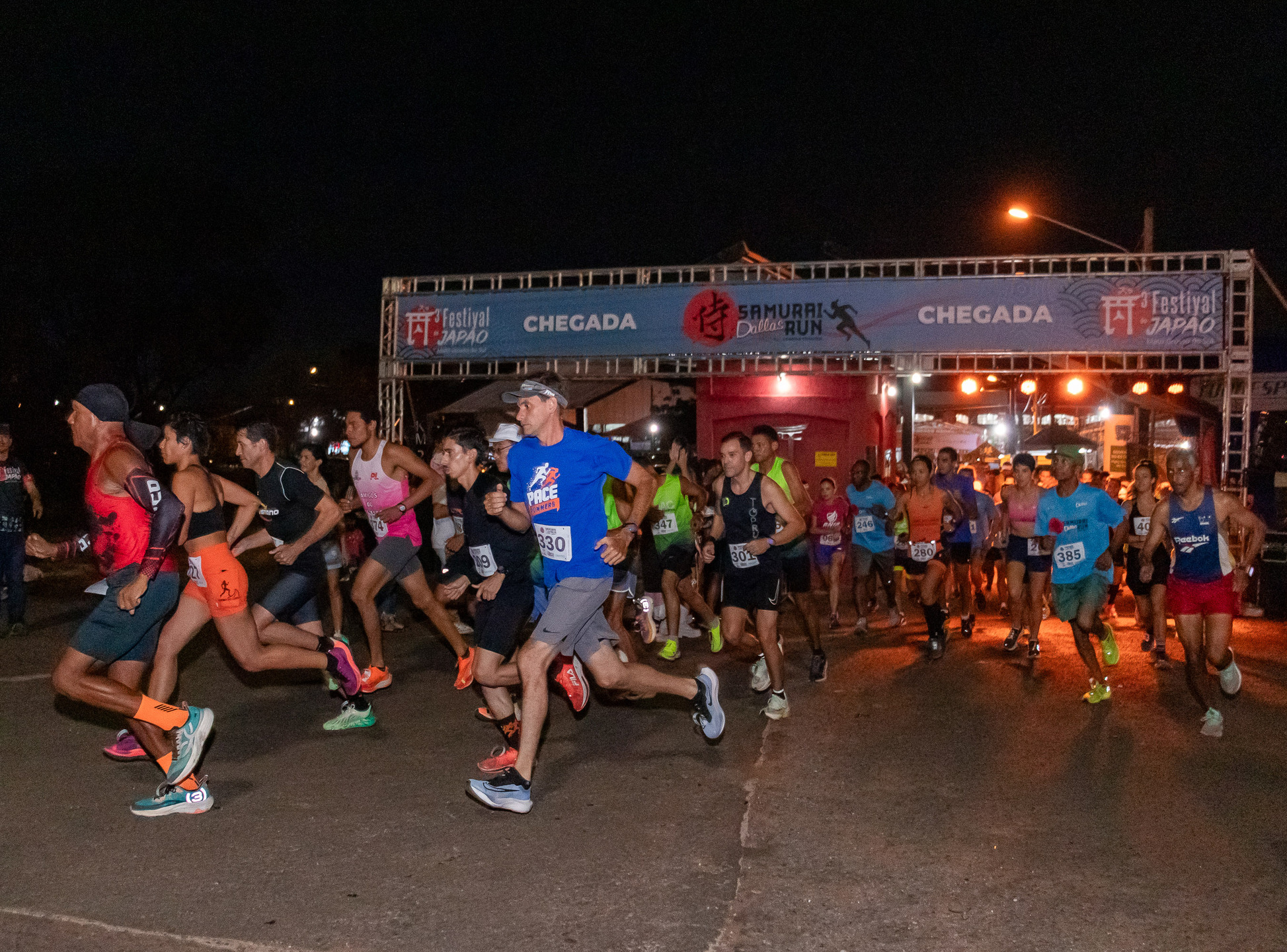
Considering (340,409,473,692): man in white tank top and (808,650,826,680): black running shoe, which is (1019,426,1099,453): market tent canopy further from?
(340,409,473,692): man in white tank top

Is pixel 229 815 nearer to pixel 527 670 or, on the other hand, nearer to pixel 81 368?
pixel 527 670

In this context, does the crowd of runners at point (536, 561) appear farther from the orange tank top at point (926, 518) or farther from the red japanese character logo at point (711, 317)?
the red japanese character logo at point (711, 317)

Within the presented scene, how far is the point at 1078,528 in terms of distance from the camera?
25.8 feet

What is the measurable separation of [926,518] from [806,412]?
8.87m

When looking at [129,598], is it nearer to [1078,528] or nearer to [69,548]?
[69,548]

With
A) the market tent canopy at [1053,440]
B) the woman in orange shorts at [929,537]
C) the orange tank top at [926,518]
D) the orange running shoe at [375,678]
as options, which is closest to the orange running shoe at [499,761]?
the orange running shoe at [375,678]

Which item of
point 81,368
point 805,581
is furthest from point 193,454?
point 81,368

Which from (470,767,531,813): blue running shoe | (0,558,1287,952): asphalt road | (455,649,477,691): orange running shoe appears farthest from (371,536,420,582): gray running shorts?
(470,767,531,813): blue running shoe

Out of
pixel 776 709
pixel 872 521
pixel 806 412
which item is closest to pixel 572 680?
pixel 776 709

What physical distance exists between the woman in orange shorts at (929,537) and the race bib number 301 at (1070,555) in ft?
5.70

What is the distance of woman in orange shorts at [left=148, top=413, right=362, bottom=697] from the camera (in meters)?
5.56

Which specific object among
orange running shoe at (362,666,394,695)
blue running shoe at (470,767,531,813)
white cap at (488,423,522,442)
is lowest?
blue running shoe at (470,767,531,813)

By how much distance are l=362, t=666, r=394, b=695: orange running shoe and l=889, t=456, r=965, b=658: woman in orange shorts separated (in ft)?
15.2

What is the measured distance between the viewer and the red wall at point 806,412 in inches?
734
